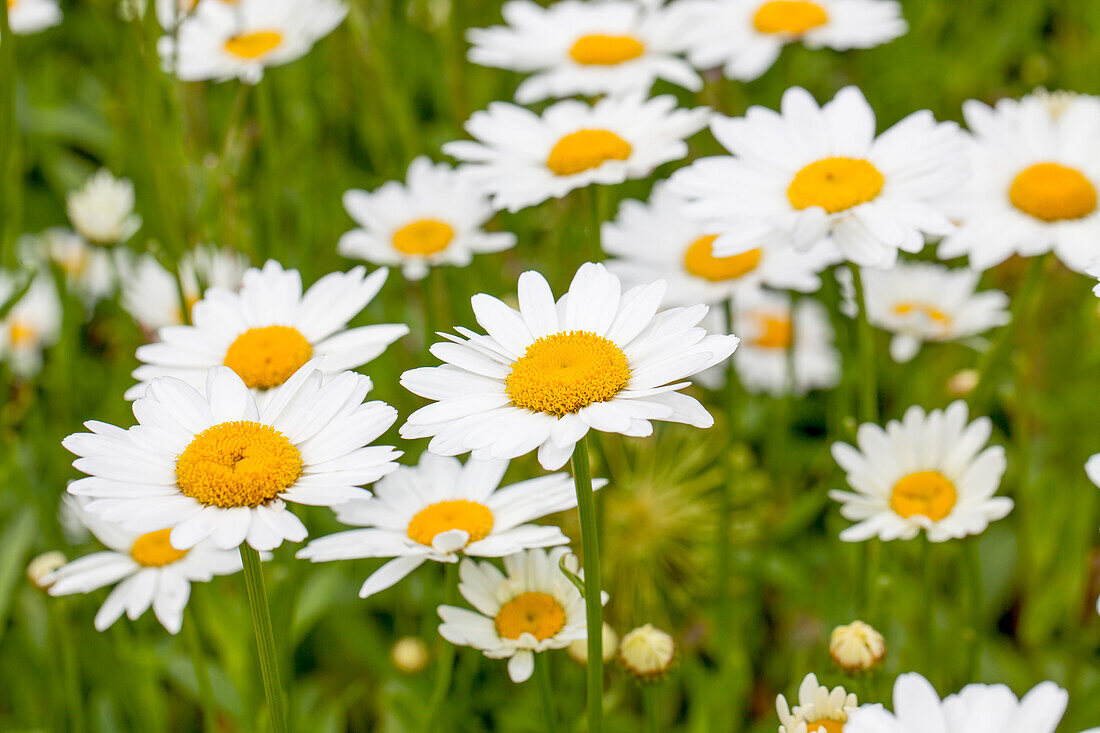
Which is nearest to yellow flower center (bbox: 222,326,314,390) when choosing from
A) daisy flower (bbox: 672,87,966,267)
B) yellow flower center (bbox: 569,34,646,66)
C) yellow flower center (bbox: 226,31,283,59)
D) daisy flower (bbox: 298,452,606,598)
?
daisy flower (bbox: 298,452,606,598)

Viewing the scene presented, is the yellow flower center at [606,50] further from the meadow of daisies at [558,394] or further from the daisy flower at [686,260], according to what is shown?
the daisy flower at [686,260]

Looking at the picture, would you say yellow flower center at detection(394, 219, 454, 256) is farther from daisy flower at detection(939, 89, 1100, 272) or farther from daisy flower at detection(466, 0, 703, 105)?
daisy flower at detection(939, 89, 1100, 272)

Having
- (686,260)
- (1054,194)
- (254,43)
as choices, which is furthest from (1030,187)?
(254,43)

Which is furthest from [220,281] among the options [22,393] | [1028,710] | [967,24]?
[967,24]

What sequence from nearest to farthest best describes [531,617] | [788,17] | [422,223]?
[531,617] → [422,223] → [788,17]

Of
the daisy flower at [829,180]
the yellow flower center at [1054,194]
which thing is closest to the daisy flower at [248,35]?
the daisy flower at [829,180]

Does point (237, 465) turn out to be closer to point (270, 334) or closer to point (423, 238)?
point (270, 334)

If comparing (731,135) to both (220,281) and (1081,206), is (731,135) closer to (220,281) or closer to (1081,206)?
(1081,206)
